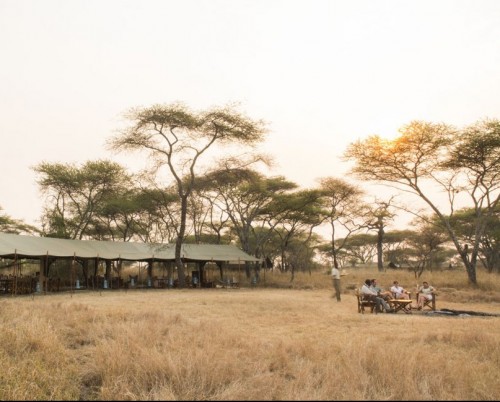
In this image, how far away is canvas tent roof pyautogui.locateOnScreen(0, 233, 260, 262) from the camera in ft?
68.3

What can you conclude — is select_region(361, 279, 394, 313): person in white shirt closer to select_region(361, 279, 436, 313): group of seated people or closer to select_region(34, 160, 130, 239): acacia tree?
select_region(361, 279, 436, 313): group of seated people

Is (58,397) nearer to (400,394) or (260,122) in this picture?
(400,394)

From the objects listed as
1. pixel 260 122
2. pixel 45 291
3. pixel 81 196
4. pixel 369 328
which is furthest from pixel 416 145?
pixel 81 196

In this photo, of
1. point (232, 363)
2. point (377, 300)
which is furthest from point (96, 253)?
point (232, 363)

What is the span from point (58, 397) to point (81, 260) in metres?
23.2

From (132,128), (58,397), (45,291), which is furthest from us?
(132,128)

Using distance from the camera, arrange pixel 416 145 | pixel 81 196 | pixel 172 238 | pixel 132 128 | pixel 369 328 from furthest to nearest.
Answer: pixel 172 238, pixel 81 196, pixel 132 128, pixel 416 145, pixel 369 328

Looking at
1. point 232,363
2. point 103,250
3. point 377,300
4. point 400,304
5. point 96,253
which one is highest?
point 103,250

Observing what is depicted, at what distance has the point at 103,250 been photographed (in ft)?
84.2

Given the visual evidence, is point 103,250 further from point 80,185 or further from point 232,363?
point 232,363

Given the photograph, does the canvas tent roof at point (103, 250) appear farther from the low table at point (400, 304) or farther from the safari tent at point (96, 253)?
the low table at point (400, 304)

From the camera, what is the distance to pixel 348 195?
35.1 m

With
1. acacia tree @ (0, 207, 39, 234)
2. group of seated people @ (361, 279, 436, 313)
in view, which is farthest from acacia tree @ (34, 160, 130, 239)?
group of seated people @ (361, 279, 436, 313)

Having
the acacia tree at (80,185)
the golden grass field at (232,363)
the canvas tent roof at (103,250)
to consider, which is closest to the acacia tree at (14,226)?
the acacia tree at (80,185)
